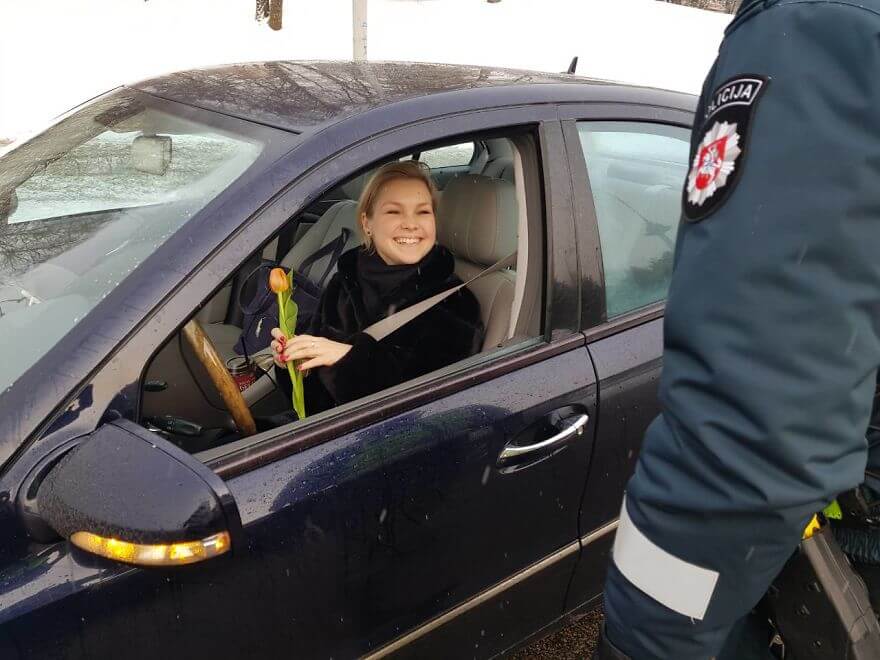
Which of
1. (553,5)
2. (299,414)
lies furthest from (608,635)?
(553,5)

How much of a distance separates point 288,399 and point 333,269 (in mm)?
615

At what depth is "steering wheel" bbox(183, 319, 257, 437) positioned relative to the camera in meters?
1.53

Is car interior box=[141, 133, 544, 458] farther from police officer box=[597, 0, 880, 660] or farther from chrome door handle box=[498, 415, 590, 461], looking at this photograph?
police officer box=[597, 0, 880, 660]

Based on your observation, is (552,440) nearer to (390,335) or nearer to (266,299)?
(390,335)

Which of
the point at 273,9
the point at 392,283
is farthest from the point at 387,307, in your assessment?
the point at 273,9

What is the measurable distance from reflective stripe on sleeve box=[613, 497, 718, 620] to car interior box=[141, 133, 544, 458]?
0.70 meters

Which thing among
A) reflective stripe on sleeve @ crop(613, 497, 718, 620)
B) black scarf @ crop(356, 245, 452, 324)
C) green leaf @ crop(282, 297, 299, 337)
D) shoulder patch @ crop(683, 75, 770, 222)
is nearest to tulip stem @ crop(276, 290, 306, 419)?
green leaf @ crop(282, 297, 299, 337)

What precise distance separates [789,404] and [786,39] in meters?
0.39

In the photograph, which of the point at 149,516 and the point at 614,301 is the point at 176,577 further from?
the point at 614,301

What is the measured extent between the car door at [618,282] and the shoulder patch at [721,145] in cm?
87

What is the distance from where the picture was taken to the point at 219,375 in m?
1.57

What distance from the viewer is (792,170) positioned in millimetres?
813

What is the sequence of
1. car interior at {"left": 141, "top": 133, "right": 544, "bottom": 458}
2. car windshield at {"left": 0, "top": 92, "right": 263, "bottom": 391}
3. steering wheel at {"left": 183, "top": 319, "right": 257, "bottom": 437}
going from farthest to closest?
1. car interior at {"left": 141, "top": 133, "right": 544, "bottom": 458}
2. steering wheel at {"left": 183, "top": 319, "right": 257, "bottom": 437}
3. car windshield at {"left": 0, "top": 92, "right": 263, "bottom": 391}

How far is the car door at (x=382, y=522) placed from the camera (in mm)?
1210
